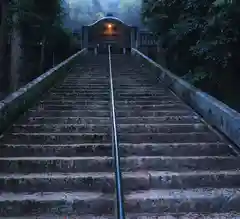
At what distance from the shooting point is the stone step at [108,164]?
13.3 ft

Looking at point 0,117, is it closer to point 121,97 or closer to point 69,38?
point 121,97

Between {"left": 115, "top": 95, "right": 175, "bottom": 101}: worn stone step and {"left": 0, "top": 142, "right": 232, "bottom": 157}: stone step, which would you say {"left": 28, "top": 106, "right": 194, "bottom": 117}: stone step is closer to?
{"left": 115, "top": 95, "right": 175, "bottom": 101}: worn stone step

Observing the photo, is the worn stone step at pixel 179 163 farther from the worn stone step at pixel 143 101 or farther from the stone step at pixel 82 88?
the stone step at pixel 82 88

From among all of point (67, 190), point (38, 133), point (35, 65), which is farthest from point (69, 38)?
point (67, 190)

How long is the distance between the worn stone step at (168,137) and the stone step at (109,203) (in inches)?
56.4

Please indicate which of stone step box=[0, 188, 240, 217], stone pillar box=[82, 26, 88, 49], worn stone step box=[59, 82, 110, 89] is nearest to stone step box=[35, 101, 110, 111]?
worn stone step box=[59, 82, 110, 89]

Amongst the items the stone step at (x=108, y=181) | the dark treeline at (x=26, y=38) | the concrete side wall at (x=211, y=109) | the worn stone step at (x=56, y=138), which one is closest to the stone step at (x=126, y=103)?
the concrete side wall at (x=211, y=109)

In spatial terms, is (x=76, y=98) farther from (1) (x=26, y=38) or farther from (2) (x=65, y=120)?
(1) (x=26, y=38)

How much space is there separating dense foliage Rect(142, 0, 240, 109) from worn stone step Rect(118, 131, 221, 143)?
2419 millimetres

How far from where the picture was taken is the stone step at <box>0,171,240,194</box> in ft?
12.1

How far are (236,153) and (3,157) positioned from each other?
2802mm

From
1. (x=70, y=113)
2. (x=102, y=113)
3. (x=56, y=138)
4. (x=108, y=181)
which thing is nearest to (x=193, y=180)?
(x=108, y=181)

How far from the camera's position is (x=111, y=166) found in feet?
13.5

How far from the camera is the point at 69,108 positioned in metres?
6.63
